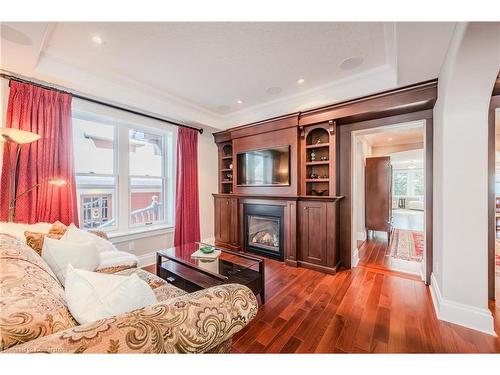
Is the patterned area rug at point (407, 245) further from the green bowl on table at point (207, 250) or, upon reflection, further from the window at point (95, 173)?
the window at point (95, 173)

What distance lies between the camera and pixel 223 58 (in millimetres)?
2195

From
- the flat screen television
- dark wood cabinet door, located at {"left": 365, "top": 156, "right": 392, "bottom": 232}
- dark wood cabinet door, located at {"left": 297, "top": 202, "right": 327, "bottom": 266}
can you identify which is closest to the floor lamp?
the flat screen television

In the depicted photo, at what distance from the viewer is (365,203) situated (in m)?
4.77

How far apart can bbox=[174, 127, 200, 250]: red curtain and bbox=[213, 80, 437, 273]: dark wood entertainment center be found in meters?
0.94

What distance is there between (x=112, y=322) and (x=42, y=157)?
2.57 m

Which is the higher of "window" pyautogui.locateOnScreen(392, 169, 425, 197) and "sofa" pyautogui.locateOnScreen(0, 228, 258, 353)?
"window" pyautogui.locateOnScreen(392, 169, 425, 197)

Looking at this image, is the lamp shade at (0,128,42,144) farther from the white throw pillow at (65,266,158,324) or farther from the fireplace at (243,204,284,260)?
the fireplace at (243,204,284,260)

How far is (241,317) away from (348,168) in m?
2.71

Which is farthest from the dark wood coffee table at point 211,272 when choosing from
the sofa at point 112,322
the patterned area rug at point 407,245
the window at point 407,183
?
the window at point 407,183

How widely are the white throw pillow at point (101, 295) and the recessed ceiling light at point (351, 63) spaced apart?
2691mm

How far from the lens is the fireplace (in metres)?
3.42

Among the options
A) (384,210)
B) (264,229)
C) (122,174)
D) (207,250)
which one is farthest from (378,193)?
(122,174)
